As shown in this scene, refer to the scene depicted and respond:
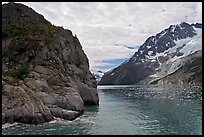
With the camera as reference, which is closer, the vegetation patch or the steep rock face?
the steep rock face

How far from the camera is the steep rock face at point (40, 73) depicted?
156 ft

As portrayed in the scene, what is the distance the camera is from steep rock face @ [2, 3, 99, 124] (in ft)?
156

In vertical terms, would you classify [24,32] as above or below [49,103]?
above

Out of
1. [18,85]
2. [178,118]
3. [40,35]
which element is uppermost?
[40,35]

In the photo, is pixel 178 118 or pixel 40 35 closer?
pixel 178 118

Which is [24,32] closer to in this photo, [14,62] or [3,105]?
[14,62]

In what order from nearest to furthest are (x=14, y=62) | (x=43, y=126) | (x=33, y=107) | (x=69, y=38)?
(x=43, y=126) < (x=33, y=107) < (x=14, y=62) < (x=69, y=38)

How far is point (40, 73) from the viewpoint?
6019 centimetres

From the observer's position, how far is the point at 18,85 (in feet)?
170

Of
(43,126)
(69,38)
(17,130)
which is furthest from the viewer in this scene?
(69,38)

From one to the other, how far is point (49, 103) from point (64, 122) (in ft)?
19.0

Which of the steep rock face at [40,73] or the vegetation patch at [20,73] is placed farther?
the vegetation patch at [20,73]

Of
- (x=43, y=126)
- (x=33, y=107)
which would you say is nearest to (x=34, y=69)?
(x=33, y=107)

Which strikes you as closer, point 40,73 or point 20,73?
point 20,73
